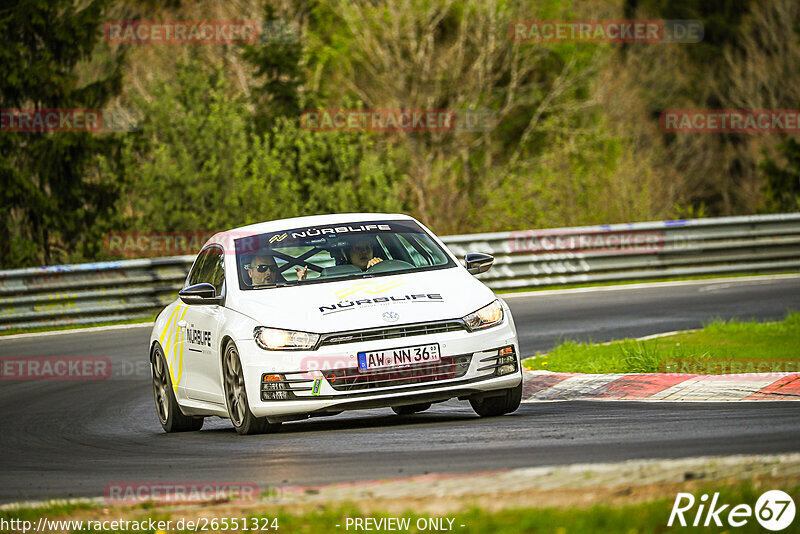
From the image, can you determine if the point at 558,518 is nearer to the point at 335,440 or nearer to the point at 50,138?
the point at 335,440

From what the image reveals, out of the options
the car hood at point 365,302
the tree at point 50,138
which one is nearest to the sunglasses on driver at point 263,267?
the car hood at point 365,302

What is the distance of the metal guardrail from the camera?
2095 centimetres

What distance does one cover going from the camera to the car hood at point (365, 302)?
9.23 meters

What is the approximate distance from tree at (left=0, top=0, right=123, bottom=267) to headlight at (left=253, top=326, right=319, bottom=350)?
17.1 metres

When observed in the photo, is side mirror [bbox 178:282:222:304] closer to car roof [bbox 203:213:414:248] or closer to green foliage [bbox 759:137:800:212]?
car roof [bbox 203:213:414:248]

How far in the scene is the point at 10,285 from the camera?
19938 mm

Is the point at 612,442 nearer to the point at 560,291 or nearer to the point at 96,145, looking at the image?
the point at 560,291

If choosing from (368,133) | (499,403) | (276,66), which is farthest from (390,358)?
(368,133)

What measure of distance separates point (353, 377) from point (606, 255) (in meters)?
14.5

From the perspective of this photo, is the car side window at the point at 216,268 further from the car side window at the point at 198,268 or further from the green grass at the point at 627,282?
the green grass at the point at 627,282

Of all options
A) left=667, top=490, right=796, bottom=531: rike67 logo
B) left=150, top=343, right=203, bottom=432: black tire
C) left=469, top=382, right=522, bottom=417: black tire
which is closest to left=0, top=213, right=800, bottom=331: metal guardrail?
left=150, top=343, right=203, bottom=432: black tire

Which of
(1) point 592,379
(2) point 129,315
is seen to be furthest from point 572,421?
(2) point 129,315

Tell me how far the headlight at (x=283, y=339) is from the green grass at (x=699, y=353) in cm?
350

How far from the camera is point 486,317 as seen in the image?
31.4ft
